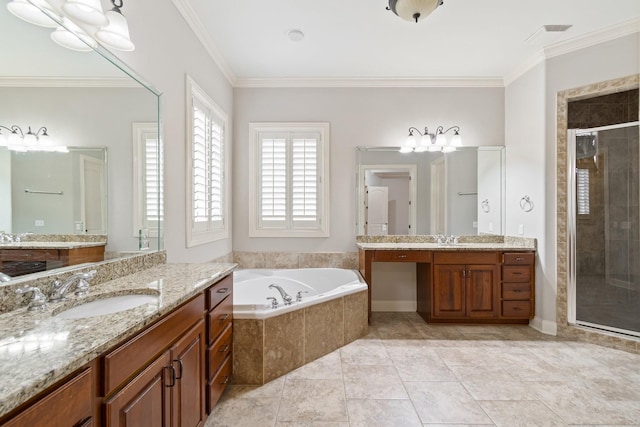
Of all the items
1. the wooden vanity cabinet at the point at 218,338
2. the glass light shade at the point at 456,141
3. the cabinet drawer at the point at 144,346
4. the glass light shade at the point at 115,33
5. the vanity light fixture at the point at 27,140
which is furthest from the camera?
the glass light shade at the point at 456,141

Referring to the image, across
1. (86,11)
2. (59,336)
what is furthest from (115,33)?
(59,336)

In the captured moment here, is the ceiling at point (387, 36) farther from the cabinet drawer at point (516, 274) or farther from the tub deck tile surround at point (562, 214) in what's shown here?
the cabinet drawer at point (516, 274)

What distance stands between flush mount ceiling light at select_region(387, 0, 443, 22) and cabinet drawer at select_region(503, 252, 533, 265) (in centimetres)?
252

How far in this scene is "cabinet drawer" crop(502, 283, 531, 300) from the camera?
320cm

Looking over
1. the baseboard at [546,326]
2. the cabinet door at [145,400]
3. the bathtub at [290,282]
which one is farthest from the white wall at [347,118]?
the cabinet door at [145,400]

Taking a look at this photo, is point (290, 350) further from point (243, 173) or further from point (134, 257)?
point (243, 173)

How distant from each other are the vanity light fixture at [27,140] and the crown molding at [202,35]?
1583 mm

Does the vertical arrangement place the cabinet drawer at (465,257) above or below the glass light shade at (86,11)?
below

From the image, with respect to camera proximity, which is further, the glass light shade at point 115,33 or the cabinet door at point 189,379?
the glass light shade at point 115,33

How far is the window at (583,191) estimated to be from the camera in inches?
120

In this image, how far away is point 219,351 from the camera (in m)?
1.82

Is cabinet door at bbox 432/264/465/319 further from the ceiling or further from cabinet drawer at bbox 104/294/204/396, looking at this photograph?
cabinet drawer at bbox 104/294/204/396

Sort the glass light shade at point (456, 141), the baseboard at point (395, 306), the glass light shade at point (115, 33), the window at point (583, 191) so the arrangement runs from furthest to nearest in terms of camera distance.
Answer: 1. the baseboard at point (395, 306)
2. the glass light shade at point (456, 141)
3. the window at point (583, 191)
4. the glass light shade at point (115, 33)

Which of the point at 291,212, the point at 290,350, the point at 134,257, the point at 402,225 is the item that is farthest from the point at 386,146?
the point at 134,257
